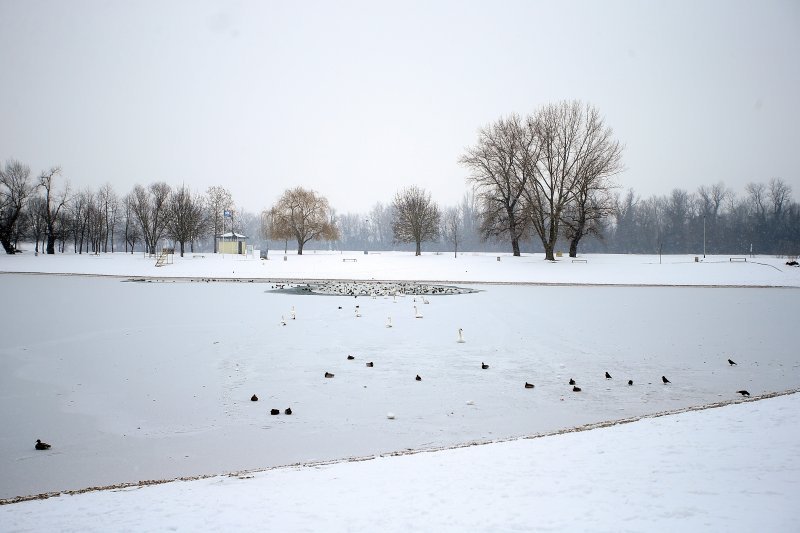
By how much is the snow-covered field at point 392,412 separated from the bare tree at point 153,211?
61.9 metres

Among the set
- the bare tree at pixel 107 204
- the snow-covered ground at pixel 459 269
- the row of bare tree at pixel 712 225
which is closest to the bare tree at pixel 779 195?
the row of bare tree at pixel 712 225

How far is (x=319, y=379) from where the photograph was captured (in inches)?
388

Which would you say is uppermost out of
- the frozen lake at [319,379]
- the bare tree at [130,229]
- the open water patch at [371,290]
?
the bare tree at [130,229]

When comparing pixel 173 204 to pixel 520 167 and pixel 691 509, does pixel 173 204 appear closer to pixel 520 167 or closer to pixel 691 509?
pixel 520 167

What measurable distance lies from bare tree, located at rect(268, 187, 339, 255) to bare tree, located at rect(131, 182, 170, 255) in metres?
16.4

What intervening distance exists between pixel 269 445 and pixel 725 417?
18.9 feet

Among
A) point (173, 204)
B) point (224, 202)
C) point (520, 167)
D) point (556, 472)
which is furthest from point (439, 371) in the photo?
point (224, 202)

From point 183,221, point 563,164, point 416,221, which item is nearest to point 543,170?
point 563,164

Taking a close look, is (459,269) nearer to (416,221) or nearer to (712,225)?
(416,221)

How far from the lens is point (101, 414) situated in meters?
7.76

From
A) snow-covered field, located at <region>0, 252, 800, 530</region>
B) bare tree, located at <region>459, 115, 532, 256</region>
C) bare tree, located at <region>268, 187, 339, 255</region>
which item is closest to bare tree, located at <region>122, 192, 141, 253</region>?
bare tree, located at <region>268, 187, 339, 255</region>

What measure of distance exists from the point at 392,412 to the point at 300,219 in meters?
68.4

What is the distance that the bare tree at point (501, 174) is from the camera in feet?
178

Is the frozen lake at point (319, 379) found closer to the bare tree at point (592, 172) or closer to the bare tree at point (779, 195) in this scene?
the bare tree at point (592, 172)
